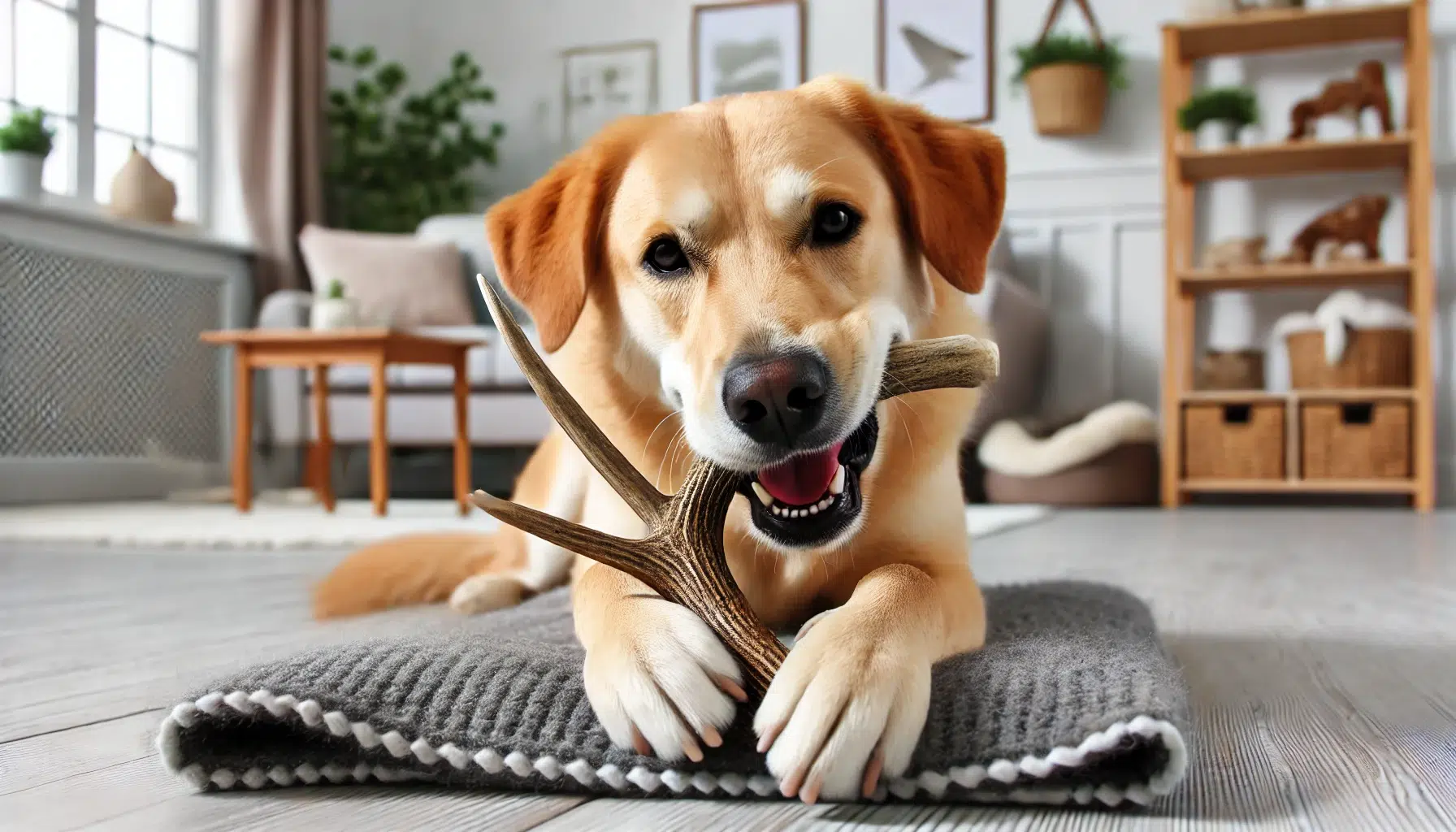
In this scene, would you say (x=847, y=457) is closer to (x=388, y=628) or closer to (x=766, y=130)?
(x=766, y=130)

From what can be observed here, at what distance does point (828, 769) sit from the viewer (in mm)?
649

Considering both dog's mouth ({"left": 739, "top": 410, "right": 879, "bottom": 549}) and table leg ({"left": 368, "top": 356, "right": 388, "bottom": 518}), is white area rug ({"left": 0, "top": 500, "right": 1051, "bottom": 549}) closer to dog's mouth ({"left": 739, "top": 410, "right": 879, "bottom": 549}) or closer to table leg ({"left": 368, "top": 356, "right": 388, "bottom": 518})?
table leg ({"left": 368, "top": 356, "right": 388, "bottom": 518})

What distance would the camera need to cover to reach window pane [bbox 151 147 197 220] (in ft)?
15.7

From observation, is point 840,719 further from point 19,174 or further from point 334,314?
point 19,174

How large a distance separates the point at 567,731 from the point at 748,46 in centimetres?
495

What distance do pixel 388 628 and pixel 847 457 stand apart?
26.7 inches

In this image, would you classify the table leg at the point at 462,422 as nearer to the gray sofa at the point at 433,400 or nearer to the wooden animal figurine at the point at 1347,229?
the gray sofa at the point at 433,400

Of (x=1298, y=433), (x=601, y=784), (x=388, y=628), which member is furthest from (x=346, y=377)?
(x=601, y=784)

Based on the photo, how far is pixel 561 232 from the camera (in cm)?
108

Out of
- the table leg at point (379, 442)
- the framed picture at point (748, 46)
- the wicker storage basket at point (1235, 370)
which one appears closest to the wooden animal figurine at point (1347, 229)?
the wicker storage basket at point (1235, 370)

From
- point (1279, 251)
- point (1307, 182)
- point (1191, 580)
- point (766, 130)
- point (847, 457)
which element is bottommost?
point (1191, 580)

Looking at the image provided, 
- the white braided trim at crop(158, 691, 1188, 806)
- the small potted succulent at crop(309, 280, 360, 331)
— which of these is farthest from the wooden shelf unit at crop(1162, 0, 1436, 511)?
the white braided trim at crop(158, 691, 1188, 806)

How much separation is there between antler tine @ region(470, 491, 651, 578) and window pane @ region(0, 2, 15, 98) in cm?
413

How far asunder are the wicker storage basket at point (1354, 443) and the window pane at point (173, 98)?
15.4 ft
